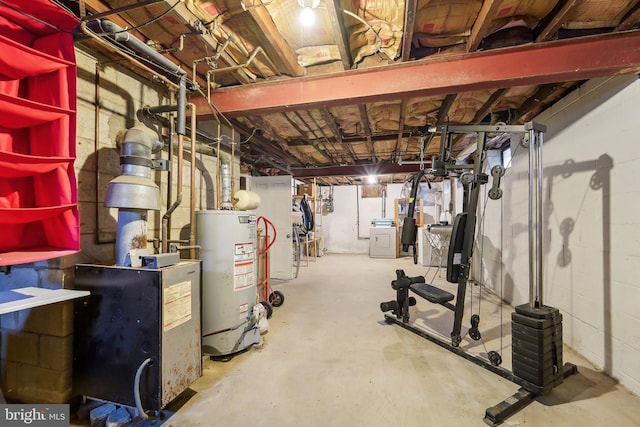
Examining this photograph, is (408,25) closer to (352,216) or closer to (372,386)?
(372,386)

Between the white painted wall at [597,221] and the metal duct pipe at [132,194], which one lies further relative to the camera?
the white painted wall at [597,221]

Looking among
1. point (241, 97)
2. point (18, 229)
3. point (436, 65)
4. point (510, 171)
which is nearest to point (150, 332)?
point (18, 229)

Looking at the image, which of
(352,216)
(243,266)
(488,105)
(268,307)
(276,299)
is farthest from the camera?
(352,216)

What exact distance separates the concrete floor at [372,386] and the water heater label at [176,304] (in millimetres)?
557

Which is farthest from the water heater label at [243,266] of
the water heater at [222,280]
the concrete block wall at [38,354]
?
the concrete block wall at [38,354]

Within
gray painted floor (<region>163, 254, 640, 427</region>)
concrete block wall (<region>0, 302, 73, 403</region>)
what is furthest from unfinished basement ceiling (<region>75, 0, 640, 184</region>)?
gray painted floor (<region>163, 254, 640, 427</region>)

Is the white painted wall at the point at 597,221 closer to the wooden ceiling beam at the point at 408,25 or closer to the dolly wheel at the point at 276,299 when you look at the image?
the wooden ceiling beam at the point at 408,25

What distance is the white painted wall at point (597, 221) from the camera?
5.94ft

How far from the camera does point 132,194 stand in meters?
1.51

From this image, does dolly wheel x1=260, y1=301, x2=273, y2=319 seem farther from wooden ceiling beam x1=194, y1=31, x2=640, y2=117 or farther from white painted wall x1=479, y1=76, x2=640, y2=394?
white painted wall x1=479, y1=76, x2=640, y2=394

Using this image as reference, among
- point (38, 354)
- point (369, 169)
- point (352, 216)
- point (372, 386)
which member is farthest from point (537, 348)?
point (352, 216)

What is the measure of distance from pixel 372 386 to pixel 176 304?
138cm

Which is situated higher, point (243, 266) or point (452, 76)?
point (452, 76)

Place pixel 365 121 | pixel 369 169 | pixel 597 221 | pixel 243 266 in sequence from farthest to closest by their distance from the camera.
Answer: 1. pixel 369 169
2. pixel 365 121
3. pixel 243 266
4. pixel 597 221
